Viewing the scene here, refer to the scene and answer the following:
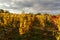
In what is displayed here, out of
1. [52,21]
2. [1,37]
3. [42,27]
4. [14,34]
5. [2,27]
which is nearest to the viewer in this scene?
[1,37]

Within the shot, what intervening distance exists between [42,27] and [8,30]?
44.0 feet

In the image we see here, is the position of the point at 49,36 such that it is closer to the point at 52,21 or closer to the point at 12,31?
the point at 12,31

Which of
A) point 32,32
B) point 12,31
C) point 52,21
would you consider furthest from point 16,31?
point 52,21

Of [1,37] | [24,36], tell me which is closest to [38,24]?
[24,36]

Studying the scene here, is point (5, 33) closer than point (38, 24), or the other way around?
point (5, 33)

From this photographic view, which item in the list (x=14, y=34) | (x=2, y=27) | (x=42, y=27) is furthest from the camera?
(x=42, y=27)

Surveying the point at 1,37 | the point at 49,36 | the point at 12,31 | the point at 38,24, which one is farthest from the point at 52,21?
the point at 1,37

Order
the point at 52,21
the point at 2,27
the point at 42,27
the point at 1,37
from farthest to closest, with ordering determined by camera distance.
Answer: the point at 52,21 → the point at 42,27 → the point at 2,27 → the point at 1,37

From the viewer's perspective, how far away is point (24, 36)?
53.2m

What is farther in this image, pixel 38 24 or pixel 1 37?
pixel 38 24

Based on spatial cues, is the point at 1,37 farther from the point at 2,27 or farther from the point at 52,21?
the point at 52,21

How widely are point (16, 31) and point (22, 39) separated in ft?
21.0

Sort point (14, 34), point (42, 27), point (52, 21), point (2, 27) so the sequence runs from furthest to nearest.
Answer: point (52, 21), point (42, 27), point (2, 27), point (14, 34)

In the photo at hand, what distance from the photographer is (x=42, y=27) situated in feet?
212
